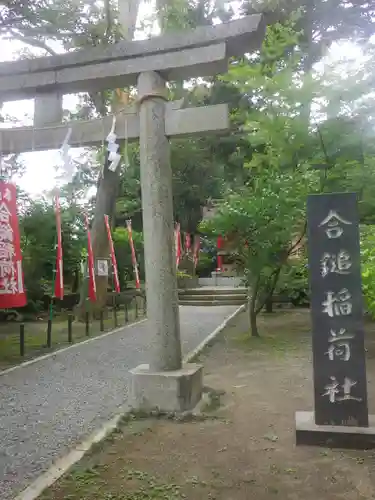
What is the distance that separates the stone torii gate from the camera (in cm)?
562

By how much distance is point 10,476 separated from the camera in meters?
4.08

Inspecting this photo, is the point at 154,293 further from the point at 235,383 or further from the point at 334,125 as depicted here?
the point at 334,125

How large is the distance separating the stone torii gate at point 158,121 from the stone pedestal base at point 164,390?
0.01 meters

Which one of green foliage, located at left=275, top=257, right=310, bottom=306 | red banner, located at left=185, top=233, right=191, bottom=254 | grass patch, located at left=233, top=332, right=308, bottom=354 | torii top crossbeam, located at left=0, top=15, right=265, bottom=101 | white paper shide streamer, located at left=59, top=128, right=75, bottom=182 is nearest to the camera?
torii top crossbeam, located at left=0, top=15, right=265, bottom=101

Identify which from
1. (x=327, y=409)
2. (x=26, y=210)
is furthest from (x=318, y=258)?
(x=26, y=210)

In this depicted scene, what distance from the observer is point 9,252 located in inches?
388

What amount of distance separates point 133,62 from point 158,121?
834mm

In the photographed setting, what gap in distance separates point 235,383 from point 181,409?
2048 millimetres

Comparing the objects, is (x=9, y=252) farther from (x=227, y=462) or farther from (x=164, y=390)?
(x=227, y=462)

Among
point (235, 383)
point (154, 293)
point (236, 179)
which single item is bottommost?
point (235, 383)

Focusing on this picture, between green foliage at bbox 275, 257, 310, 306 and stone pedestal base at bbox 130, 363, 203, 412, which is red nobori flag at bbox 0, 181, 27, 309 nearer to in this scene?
stone pedestal base at bbox 130, 363, 203, 412

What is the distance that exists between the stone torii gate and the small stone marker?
1.71 meters

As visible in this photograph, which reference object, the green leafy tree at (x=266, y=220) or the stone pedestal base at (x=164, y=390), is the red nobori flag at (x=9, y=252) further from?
the stone pedestal base at (x=164, y=390)

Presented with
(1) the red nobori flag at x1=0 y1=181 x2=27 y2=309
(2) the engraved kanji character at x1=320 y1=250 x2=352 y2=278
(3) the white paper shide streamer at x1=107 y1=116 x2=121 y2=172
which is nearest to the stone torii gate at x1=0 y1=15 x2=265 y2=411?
(3) the white paper shide streamer at x1=107 y1=116 x2=121 y2=172
